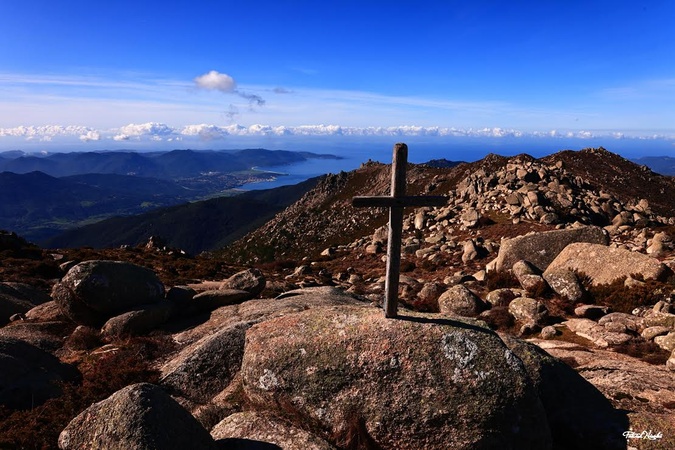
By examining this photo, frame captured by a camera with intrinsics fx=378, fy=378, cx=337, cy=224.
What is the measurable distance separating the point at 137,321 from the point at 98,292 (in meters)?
2.22

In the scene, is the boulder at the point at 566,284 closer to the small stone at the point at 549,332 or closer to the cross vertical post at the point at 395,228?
the small stone at the point at 549,332

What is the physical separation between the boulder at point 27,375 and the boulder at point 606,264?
78.4ft

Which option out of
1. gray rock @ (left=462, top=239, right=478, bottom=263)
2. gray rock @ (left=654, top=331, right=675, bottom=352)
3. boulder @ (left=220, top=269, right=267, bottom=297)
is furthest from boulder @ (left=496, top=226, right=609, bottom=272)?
boulder @ (left=220, top=269, right=267, bottom=297)

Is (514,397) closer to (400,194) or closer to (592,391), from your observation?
(592,391)

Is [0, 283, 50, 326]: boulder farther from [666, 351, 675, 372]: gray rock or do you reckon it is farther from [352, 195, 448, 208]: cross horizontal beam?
[666, 351, 675, 372]: gray rock

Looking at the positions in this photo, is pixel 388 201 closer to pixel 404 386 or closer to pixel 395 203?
pixel 395 203

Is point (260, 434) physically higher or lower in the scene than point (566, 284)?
higher

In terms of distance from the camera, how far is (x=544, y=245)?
2597 centimetres

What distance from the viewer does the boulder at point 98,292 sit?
15.8m

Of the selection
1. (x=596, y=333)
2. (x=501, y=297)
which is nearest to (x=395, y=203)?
(x=596, y=333)

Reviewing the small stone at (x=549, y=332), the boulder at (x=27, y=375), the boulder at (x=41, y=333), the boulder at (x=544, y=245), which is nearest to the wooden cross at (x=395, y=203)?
the boulder at (x=27, y=375)

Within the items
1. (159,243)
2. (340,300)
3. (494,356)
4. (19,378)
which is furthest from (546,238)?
(159,243)

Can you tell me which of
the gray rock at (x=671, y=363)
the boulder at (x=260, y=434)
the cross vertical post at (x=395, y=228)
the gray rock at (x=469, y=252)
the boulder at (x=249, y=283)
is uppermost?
the cross vertical post at (x=395, y=228)

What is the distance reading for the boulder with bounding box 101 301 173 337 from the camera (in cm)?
1511
